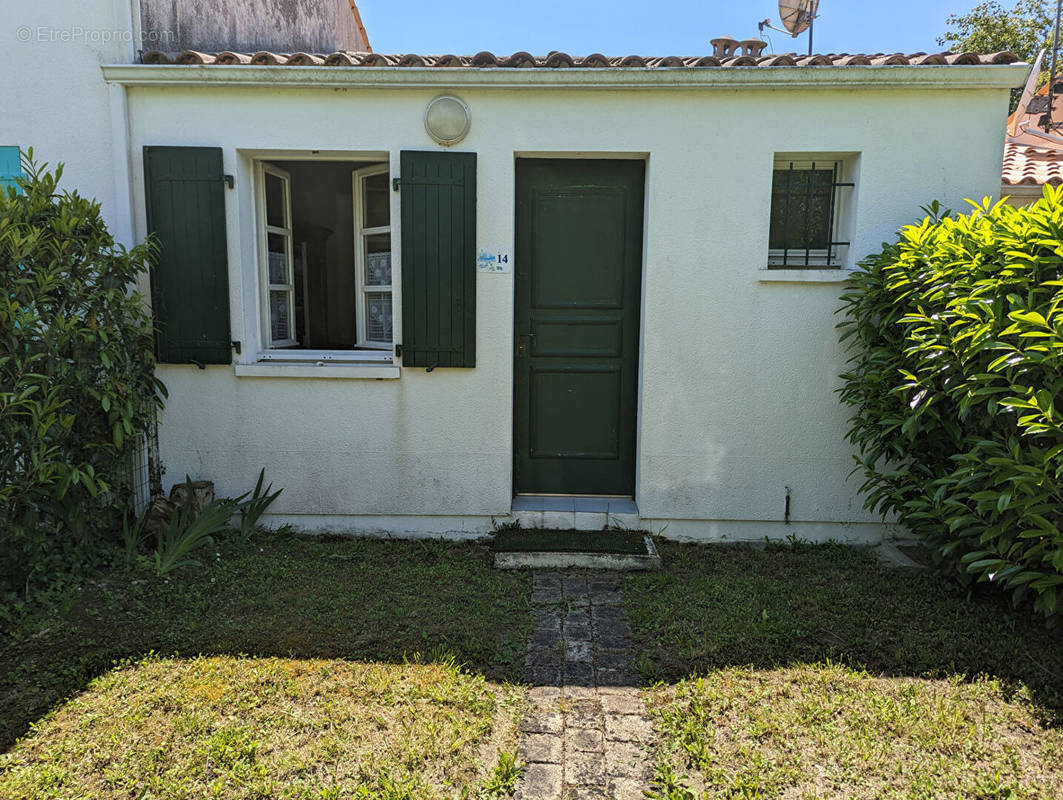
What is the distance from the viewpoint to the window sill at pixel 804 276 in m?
4.64

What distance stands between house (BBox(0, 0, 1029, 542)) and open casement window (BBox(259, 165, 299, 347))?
1.8 inches

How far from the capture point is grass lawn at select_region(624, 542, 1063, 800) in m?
2.62

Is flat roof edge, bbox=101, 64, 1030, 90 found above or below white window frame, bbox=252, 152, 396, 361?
above

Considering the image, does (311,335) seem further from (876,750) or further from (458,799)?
(876,750)

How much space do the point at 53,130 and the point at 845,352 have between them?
18.0 ft

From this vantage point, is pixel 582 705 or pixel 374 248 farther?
pixel 374 248

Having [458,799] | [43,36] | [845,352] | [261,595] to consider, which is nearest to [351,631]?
[261,595]

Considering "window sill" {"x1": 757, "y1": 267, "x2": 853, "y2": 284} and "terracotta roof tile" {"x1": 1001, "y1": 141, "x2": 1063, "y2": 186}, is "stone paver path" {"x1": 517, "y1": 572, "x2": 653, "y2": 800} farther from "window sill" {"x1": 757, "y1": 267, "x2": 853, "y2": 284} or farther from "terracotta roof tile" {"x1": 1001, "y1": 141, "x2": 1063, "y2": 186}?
"terracotta roof tile" {"x1": 1001, "y1": 141, "x2": 1063, "y2": 186}

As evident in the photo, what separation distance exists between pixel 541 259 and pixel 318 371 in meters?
1.73

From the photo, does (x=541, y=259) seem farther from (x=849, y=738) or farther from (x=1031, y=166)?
(x=1031, y=166)

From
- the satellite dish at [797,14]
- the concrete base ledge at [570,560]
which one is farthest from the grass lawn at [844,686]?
the satellite dish at [797,14]

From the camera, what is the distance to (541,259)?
495 centimetres

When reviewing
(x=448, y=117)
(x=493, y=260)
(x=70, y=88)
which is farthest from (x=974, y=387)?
(x=70, y=88)

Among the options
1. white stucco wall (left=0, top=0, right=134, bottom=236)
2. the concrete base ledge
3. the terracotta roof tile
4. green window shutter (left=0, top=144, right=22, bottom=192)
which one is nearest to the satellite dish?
the terracotta roof tile
